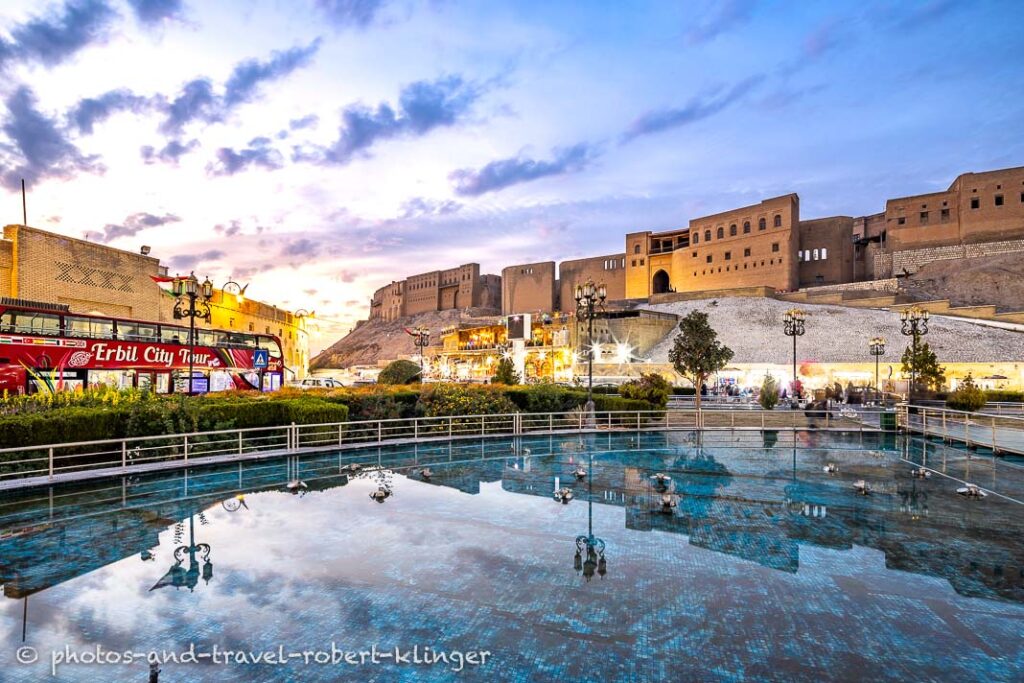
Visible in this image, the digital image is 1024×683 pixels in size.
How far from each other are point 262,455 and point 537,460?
6.11m

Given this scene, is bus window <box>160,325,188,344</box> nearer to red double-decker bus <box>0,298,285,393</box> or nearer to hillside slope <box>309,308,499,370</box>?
red double-decker bus <box>0,298,285,393</box>

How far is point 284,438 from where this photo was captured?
552 inches

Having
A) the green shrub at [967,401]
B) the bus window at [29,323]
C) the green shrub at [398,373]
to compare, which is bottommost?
the green shrub at [967,401]

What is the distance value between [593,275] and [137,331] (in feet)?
221

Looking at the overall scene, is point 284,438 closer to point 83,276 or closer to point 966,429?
point 966,429

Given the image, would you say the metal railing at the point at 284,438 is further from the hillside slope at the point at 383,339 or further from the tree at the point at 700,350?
the hillside slope at the point at 383,339

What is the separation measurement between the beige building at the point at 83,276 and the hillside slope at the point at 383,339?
52.0 m

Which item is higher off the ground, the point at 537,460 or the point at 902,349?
the point at 902,349

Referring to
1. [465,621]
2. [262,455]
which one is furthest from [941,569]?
[262,455]

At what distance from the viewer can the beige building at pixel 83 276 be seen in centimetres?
2773

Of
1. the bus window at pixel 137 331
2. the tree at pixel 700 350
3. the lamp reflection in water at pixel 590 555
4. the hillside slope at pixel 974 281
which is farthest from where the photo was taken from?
the hillside slope at pixel 974 281

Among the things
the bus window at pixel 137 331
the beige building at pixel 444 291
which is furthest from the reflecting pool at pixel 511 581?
the beige building at pixel 444 291

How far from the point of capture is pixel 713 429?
18219 millimetres

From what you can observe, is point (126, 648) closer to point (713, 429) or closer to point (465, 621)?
point (465, 621)
